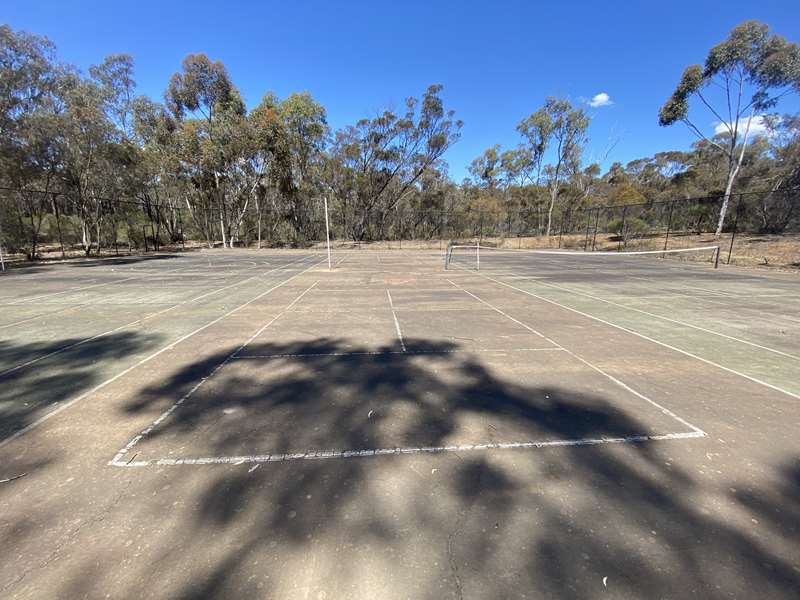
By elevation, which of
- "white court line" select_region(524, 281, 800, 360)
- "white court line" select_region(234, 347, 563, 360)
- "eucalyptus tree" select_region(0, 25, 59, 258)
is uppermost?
"eucalyptus tree" select_region(0, 25, 59, 258)

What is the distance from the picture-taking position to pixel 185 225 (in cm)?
4088

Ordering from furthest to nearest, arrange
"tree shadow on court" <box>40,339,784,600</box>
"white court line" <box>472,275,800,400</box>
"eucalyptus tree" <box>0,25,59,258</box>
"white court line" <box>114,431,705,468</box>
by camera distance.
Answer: "eucalyptus tree" <box>0,25,59,258</box>, "white court line" <box>472,275,800,400</box>, "white court line" <box>114,431,705,468</box>, "tree shadow on court" <box>40,339,784,600</box>

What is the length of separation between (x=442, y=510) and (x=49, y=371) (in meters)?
5.45

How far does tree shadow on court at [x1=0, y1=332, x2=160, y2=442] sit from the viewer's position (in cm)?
369

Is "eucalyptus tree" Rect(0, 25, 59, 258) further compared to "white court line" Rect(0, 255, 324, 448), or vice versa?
"eucalyptus tree" Rect(0, 25, 59, 258)

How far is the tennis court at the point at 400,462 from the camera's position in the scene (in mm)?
1927

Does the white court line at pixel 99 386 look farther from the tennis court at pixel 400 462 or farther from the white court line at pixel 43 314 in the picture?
the white court line at pixel 43 314

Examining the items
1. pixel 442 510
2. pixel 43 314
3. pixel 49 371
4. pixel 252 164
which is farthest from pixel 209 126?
pixel 442 510

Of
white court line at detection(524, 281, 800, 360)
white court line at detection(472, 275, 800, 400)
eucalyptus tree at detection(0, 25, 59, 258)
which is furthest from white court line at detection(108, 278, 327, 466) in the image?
eucalyptus tree at detection(0, 25, 59, 258)

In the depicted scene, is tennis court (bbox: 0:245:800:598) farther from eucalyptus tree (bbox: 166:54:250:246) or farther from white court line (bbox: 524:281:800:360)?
eucalyptus tree (bbox: 166:54:250:246)

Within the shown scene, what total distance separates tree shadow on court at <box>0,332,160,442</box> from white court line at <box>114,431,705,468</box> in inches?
70.2

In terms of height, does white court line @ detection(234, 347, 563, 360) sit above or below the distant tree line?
below

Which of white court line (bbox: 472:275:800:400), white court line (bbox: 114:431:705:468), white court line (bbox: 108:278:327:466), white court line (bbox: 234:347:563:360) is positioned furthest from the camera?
white court line (bbox: 234:347:563:360)

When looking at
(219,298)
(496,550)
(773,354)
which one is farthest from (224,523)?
(219,298)
